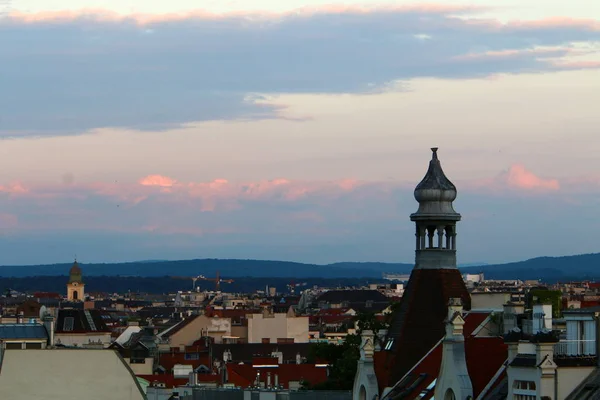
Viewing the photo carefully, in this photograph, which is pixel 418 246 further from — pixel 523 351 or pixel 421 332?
pixel 523 351

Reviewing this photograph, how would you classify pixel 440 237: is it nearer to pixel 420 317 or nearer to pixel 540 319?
pixel 420 317

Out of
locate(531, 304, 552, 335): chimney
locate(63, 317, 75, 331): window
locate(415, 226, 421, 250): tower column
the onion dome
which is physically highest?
the onion dome

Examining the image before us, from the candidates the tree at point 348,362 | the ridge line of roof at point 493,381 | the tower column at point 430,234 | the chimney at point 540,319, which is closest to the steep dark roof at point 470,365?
the ridge line of roof at point 493,381

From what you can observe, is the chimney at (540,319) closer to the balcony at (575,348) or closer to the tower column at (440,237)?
the balcony at (575,348)

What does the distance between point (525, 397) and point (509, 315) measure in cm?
1196

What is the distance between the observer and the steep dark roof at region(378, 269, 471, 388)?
206ft

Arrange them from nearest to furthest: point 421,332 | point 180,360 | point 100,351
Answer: point 421,332 → point 100,351 → point 180,360

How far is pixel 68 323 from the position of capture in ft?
648

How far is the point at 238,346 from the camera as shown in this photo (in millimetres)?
181750

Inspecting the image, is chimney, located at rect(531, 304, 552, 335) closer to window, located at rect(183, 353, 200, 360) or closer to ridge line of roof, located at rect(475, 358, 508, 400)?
ridge line of roof, located at rect(475, 358, 508, 400)

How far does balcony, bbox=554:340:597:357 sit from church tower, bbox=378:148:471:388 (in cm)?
1349

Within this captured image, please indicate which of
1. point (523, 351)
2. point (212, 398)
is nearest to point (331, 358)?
point (212, 398)

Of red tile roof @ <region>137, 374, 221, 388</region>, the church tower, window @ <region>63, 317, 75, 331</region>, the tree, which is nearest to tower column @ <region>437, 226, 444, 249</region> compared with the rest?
the church tower

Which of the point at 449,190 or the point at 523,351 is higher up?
the point at 449,190
